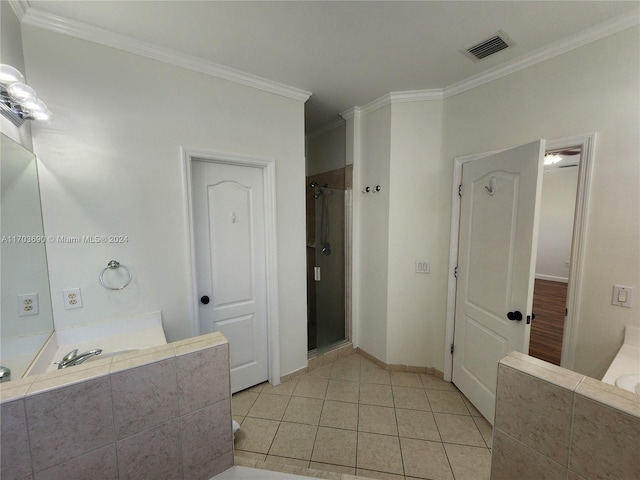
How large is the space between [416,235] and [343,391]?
1.55 meters

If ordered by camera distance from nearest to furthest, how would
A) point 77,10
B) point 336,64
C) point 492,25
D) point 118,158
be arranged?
1. point 77,10
2. point 492,25
3. point 118,158
4. point 336,64

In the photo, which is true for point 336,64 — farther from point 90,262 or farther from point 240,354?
point 240,354

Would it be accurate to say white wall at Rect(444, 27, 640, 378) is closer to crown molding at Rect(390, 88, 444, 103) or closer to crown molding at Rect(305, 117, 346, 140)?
crown molding at Rect(390, 88, 444, 103)

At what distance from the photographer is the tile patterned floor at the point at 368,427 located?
5.20ft

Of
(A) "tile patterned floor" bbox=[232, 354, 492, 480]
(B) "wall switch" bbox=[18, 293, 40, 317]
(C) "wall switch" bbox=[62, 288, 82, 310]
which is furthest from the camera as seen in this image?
(A) "tile patterned floor" bbox=[232, 354, 492, 480]

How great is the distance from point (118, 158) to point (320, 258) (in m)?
1.92

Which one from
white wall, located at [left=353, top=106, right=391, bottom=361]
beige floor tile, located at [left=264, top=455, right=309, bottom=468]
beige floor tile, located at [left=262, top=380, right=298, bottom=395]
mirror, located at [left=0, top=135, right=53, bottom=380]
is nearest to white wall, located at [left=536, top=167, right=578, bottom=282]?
white wall, located at [left=353, top=106, right=391, bottom=361]

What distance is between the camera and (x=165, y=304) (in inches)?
70.1

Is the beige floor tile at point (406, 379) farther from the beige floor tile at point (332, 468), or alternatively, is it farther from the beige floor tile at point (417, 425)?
the beige floor tile at point (332, 468)

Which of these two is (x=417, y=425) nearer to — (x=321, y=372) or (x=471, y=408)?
(x=471, y=408)

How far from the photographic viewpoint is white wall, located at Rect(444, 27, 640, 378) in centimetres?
142

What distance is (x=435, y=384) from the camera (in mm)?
2350

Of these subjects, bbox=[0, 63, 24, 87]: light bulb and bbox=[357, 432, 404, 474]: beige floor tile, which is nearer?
bbox=[0, 63, 24, 87]: light bulb

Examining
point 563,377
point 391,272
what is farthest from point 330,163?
point 563,377
